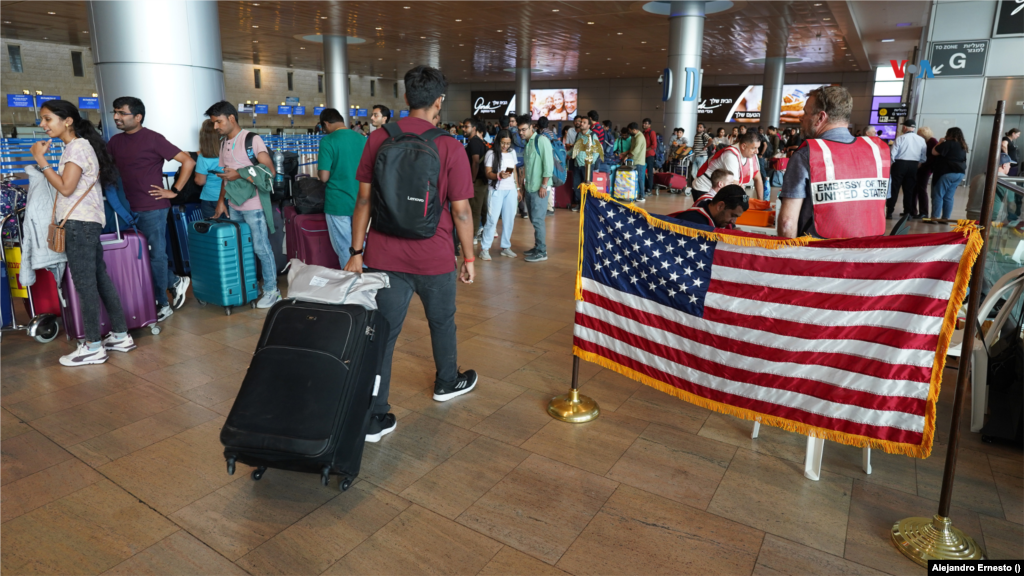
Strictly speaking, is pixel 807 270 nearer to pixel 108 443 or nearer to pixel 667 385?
pixel 667 385

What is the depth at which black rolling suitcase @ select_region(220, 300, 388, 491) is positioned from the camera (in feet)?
8.30

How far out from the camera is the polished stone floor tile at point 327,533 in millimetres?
2359

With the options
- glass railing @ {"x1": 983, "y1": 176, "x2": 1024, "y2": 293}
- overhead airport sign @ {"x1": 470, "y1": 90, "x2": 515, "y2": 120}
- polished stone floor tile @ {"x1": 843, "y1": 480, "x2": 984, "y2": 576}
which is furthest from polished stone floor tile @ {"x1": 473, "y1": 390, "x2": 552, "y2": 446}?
overhead airport sign @ {"x1": 470, "y1": 90, "x2": 515, "y2": 120}

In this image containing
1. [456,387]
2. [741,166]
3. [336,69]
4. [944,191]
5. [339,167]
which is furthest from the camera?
[336,69]

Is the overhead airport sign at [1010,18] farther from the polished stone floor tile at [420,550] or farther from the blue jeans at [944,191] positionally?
the polished stone floor tile at [420,550]

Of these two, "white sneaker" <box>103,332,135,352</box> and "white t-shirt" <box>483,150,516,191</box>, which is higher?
"white t-shirt" <box>483,150,516,191</box>

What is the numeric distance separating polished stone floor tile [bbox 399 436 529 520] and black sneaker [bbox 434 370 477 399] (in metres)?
0.53

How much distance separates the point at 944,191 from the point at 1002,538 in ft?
32.1

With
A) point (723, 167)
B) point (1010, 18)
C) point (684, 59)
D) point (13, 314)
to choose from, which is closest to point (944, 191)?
point (1010, 18)

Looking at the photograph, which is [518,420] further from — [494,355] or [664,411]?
[494,355]

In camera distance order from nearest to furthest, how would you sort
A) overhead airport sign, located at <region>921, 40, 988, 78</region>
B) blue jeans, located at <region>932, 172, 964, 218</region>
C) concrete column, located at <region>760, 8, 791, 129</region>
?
blue jeans, located at <region>932, 172, 964, 218</region>
overhead airport sign, located at <region>921, 40, 988, 78</region>
concrete column, located at <region>760, 8, 791, 129</region>

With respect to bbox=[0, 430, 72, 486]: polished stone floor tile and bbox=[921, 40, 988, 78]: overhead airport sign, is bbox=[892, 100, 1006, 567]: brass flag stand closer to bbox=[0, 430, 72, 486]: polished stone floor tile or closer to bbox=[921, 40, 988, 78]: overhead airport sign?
bbox=[0, 430, 72, 486]: polished stone floor tile

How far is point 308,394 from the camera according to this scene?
2.58 meters

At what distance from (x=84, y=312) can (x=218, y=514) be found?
97.0 inches
